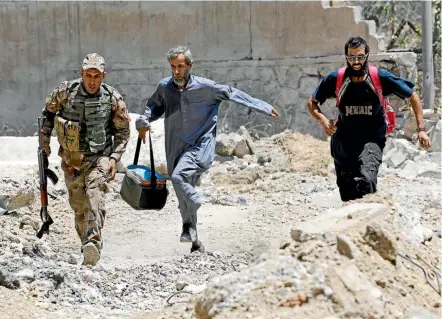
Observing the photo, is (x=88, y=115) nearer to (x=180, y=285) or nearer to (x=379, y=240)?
(x=180, y=285)

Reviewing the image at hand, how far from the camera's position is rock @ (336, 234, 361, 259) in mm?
5090

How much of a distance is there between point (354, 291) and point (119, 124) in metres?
3.51

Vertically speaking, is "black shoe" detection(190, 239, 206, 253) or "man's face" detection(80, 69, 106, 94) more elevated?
"man's face" detection(80, 69, 106, 94)

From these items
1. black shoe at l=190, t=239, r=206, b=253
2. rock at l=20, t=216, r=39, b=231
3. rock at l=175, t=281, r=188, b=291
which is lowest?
rock at l=20, t=216, r=39, b=231

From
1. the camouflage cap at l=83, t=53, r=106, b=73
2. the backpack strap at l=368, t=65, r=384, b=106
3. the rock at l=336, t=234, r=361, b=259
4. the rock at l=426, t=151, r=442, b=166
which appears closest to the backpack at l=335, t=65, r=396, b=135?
the backpack strap at l=368, t=65, r=384, b=106

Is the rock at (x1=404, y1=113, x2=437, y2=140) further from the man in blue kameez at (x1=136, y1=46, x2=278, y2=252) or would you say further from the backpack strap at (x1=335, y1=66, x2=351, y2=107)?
the backpack strap at (x1=335, y1=66, x2=351, y2=107)

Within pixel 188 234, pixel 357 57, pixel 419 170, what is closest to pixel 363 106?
pixel 357 57

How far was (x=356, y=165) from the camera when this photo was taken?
736 centimetres

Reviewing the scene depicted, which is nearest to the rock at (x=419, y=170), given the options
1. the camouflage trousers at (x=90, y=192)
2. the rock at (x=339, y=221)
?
the camouflage trousers at (x=90, y=192)

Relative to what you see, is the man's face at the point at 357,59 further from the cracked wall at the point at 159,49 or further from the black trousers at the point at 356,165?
the cracked wall at the point at 159,49

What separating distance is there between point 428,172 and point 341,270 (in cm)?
769

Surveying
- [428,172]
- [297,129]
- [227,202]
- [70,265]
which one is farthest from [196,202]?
[297,129]

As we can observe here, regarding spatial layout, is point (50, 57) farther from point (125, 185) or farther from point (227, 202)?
point (125, 185)

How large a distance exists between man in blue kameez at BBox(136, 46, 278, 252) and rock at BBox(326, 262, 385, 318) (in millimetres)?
3248
